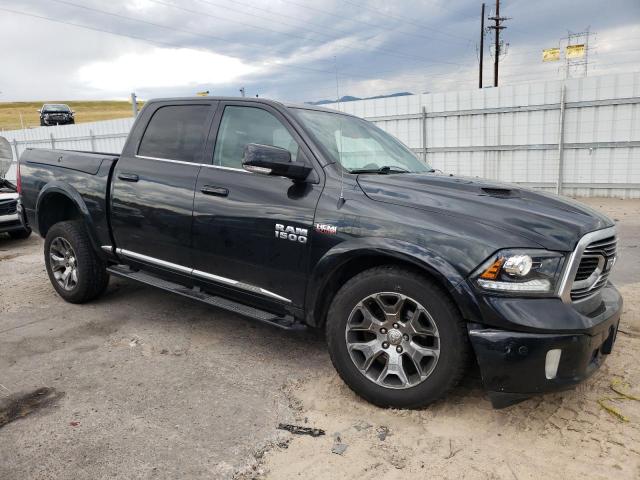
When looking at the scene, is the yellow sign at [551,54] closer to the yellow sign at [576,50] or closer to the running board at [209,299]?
the yellow sign at [576,50]

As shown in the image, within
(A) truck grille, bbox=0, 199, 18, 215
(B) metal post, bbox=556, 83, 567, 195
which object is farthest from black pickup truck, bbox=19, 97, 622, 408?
(B) metal post, bbox=556, 83, 567, 195

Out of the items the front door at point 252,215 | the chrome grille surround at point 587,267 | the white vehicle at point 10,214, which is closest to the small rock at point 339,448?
the front door at point 252,215

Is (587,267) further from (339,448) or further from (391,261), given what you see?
(339,448)

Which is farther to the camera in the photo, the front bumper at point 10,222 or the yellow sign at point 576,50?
the yellow sign at point 576,50

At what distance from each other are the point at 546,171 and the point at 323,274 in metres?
10.6

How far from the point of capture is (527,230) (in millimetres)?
2543

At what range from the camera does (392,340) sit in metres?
2.80

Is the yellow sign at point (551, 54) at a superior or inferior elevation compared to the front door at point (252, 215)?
superior

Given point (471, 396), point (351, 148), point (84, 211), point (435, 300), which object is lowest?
point (471, 396)

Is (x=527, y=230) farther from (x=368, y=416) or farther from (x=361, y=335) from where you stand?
(x=368, y=416)

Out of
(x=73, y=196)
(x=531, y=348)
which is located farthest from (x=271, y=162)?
(x=73, y=196)

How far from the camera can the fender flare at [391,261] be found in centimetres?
252

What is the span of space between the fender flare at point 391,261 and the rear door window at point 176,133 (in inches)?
56.8

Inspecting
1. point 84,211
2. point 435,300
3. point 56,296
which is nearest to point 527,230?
point 435,300
